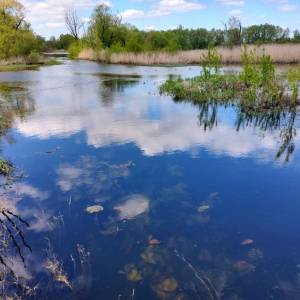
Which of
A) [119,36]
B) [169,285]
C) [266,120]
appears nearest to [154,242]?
[169,285]

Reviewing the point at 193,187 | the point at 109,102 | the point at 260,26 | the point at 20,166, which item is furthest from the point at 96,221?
the point at 260,26

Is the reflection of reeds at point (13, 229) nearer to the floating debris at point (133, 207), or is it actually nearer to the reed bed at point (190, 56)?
the floating debris at point (133, 207)

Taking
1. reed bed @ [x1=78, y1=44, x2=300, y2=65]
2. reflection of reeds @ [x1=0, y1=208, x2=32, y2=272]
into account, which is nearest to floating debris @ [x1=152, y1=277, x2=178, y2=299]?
reflection of reeds @ [x1=0, y1=208, x2=32, y2=272]

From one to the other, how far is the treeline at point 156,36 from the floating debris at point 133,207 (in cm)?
3824

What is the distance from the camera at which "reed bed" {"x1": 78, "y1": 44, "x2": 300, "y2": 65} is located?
2922 centimetres

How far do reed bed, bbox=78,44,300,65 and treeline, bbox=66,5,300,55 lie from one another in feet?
7.48

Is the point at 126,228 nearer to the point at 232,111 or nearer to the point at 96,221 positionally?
the point at 96,221

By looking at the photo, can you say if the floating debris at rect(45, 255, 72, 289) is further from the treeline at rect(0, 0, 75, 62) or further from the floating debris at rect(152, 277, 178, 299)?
the treeline at rect(0, 0, 75, 62)

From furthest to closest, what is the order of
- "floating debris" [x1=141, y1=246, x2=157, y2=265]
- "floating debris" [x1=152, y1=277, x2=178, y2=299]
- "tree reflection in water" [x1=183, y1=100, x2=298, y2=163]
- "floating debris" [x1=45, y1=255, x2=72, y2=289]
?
"tree reflection in water" [x1=183, y1=100, x2=298, y2=163]
"floating debris" [x1=141, y1=246, x2=157, y2=265]
"floating debris" [x1=45, y1=255, x2=72, y2=289]
"floating debris" [x1=152, y1=277, x2=178, y2=299]

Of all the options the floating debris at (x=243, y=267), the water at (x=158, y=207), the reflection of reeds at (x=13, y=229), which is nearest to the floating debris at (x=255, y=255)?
the water at (x=158, y=207)

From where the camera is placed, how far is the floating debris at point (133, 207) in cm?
555

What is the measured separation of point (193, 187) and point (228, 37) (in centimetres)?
4701

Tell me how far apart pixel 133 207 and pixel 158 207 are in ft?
1.30

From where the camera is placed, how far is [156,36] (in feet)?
178
